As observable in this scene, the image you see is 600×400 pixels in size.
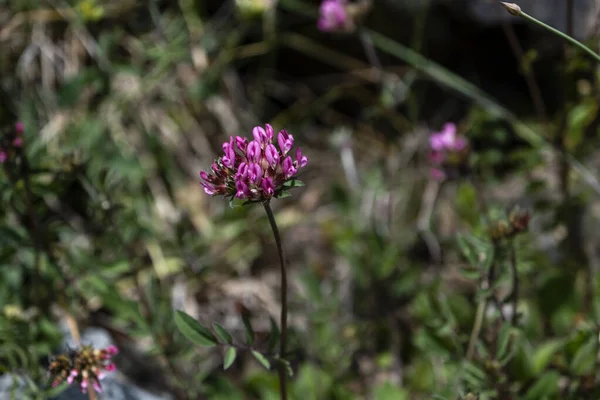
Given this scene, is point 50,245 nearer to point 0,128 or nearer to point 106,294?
point 106,294

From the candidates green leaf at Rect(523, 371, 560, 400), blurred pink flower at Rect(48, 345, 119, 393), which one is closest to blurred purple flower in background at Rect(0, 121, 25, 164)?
blurred pink flower at Rect(48, 345, 119, 393)

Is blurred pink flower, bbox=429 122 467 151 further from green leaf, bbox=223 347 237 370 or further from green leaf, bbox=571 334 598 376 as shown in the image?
green leaf, bbox=223 347 237 370

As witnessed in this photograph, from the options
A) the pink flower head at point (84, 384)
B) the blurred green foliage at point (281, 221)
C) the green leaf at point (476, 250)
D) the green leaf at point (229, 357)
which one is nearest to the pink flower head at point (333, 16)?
the blurred green foliage at point (281, 221)

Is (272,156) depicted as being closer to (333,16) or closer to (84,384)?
(84,384)

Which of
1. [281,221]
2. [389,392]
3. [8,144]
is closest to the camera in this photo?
[8,144]

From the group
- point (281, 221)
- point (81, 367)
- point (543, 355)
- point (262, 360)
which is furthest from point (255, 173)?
point (281, 221)

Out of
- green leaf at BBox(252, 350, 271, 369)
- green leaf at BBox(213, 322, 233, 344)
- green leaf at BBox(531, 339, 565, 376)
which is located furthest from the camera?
green leaf at BBox(531, 339, 565, 376)

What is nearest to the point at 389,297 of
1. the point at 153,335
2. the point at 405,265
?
the point at 405,265
